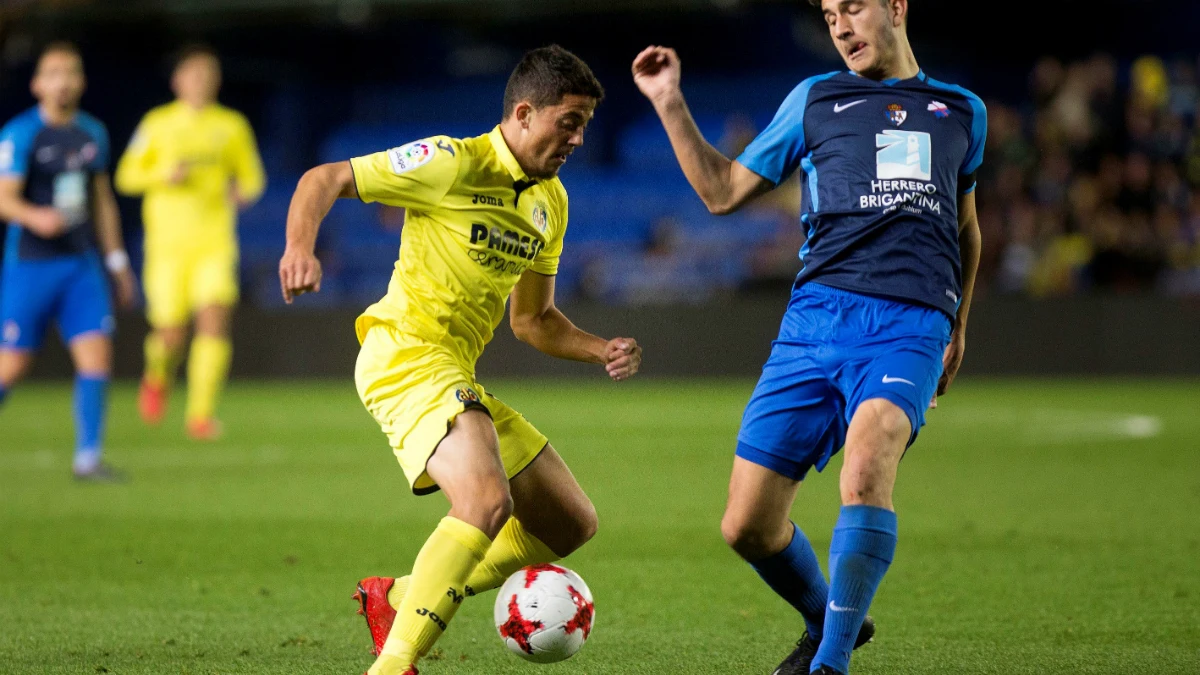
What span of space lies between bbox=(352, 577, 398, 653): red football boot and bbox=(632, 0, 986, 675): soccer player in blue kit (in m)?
1.06

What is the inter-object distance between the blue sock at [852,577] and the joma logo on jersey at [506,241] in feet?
4.39

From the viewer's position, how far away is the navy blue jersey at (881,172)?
4.07m

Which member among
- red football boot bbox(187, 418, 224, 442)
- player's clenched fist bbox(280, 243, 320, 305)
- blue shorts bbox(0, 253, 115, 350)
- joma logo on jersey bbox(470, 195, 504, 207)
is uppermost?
joma logo on jersey bbox(470, 195, 504, 207)

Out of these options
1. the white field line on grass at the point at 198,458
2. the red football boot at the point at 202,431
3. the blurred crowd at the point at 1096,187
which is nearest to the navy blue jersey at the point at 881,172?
the white field line on grass at the point at 198,458

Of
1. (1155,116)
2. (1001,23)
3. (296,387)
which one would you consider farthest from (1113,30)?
(296,387)

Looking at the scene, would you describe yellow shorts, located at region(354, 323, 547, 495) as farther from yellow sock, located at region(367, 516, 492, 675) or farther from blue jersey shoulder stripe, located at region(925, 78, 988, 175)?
blue jersey shoulder stripe, located at region(925, 78, 988, 175)

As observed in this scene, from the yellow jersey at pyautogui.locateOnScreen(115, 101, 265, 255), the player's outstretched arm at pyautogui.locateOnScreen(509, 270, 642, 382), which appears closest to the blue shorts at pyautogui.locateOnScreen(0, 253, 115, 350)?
the yellow jersey at pyautogui.locateOnScreen(115, 101, 265, 255)

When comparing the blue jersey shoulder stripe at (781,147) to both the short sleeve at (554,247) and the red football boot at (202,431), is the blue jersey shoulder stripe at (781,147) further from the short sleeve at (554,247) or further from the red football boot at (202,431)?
the red football boot at (202,431)

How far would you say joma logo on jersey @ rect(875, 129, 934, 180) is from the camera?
4.07m

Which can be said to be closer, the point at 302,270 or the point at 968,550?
the point at 302,270

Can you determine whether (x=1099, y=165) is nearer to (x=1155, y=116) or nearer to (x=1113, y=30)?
(x=1155, y=116)

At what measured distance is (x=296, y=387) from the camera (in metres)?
18.4

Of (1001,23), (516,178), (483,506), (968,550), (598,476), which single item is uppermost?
(1001,23)

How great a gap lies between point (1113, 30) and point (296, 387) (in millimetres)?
12573
